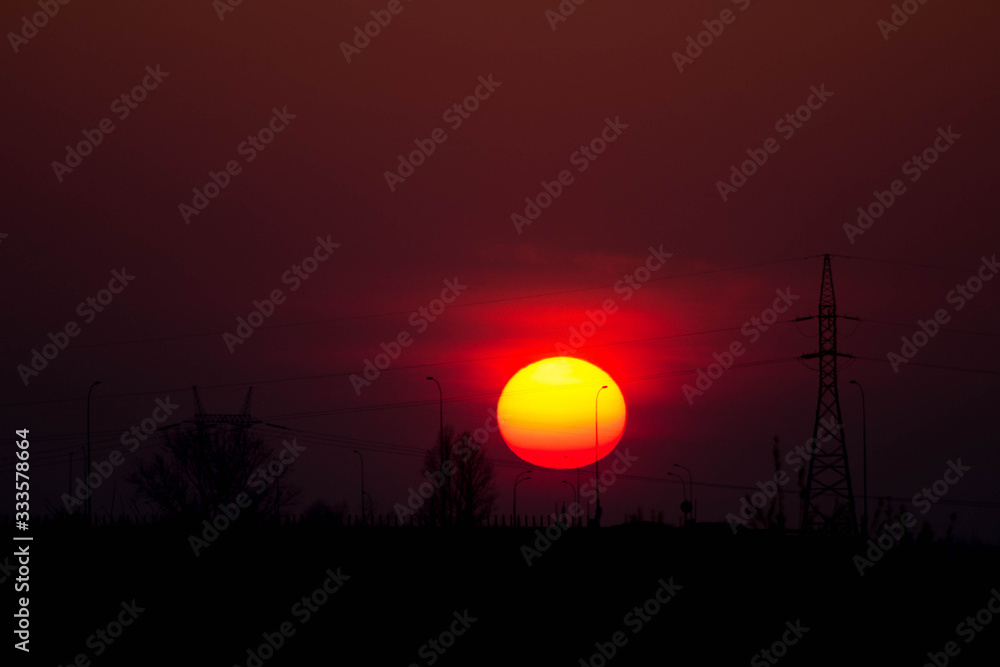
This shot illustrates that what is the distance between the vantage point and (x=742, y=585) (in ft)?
138

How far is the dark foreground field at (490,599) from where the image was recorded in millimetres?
37812

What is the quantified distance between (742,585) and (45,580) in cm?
2570

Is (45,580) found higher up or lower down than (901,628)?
lower down

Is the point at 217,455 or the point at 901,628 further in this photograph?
the point at 217,455

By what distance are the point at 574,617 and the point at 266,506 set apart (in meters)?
93.6

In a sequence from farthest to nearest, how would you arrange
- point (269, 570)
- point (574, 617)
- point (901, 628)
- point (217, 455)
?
point (217, 455), point (269, 570), point (574, 617), point (901, 628)

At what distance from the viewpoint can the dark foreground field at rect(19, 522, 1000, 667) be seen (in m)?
37.8

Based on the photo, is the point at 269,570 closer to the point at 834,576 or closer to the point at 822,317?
the point at 834,576

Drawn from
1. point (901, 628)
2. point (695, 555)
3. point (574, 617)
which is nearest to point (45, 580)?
point (574, 617)

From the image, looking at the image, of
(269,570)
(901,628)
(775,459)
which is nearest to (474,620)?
(269,570)

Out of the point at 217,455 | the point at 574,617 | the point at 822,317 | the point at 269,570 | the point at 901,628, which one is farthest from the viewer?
the point at 217,455

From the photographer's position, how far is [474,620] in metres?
40.7

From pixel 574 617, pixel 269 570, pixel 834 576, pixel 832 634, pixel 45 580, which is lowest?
pixel 45 580

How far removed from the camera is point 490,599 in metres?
42.9
